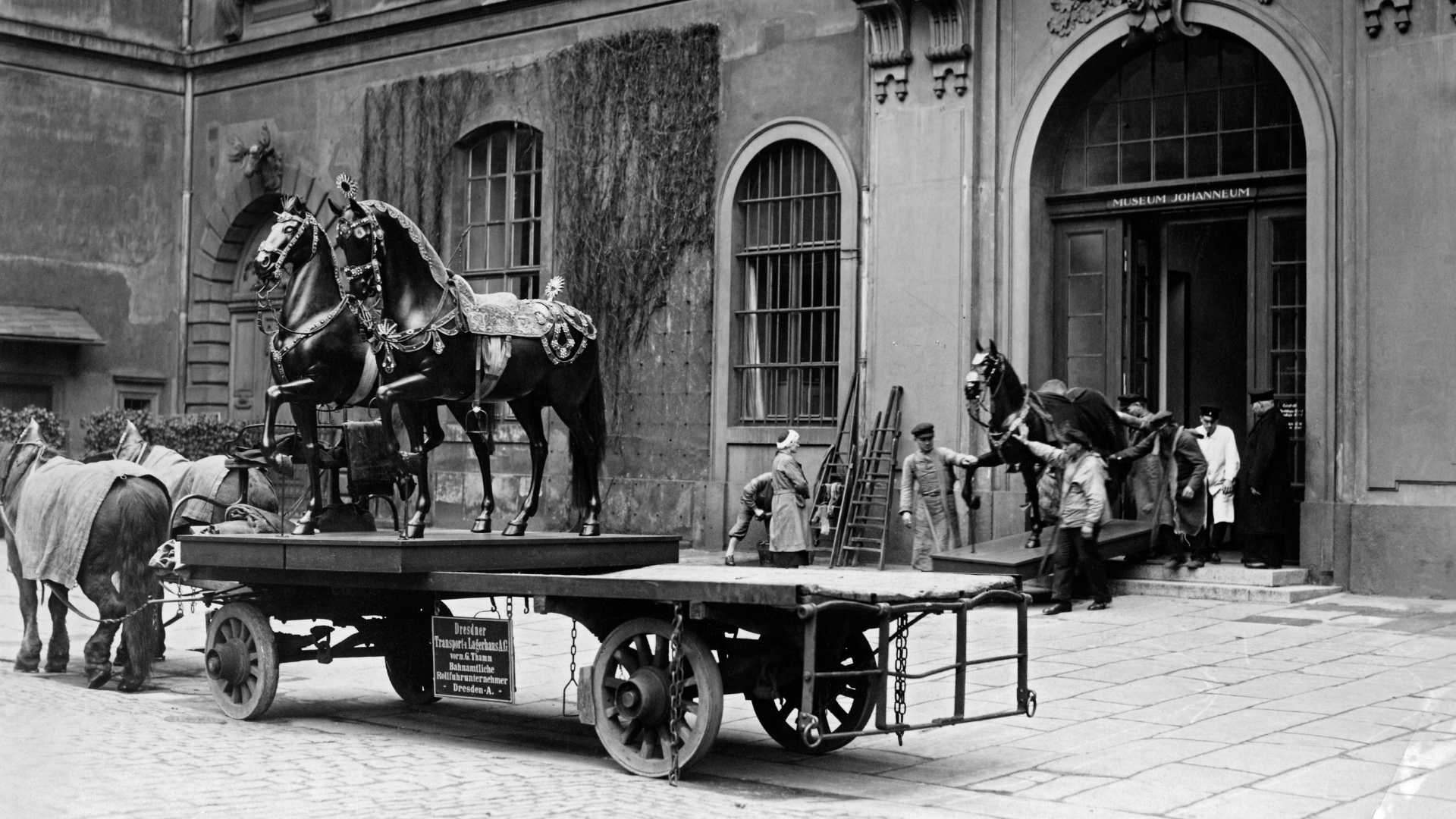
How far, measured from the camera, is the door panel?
18562 millimetres

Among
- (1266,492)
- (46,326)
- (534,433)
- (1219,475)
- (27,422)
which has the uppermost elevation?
(46,326)

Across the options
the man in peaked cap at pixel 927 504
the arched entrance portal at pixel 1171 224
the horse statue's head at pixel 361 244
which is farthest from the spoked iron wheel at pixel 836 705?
the arched entrance portal at pixel 1171 224

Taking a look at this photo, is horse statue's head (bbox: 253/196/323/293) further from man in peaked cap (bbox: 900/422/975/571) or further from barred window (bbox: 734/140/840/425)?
barred window (bbox: 734/140/840/425)

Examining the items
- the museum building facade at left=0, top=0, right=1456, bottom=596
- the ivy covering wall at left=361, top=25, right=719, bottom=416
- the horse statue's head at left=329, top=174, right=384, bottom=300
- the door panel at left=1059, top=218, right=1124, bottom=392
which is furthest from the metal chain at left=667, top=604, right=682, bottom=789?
the ivy covering wall at left=361, top=25, right=719, bottom=416

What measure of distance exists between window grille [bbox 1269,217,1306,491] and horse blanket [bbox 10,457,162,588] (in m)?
11.1

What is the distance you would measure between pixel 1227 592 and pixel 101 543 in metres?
9.58

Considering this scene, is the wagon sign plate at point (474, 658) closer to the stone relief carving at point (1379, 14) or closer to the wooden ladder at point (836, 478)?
the wooden ladder at point (836, 478)

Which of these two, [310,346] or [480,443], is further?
[480,443]

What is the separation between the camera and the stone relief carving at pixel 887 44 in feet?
62.5

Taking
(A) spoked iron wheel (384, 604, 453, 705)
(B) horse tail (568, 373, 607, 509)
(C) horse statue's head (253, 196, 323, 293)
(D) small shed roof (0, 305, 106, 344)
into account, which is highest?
(D) small shed roof (0, 305, 106, 344)

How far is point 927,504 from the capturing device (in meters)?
17.1

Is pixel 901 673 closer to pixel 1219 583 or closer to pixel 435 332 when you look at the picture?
pixel 435 332

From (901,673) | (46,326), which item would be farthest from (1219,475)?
(46,326)

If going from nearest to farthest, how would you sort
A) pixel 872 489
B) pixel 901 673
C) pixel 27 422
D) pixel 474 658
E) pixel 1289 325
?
pixel 901 673 < pixel 474 658 < pixel 1289 325 < pixel 872 489 < pixel 27 422
